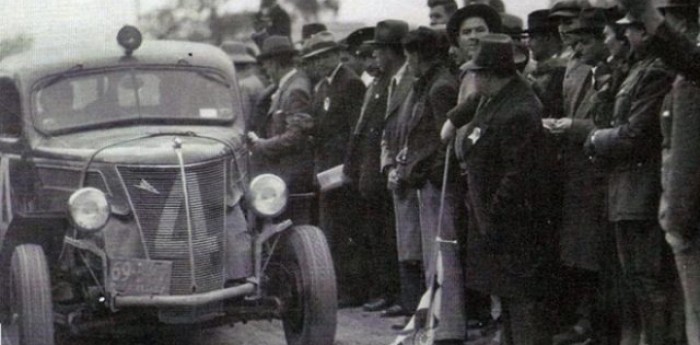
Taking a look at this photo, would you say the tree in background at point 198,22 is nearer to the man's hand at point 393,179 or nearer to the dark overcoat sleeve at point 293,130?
the dark overcoat sleeve at point 293,130

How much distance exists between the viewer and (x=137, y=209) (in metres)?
7.45

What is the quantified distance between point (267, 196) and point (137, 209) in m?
0.84

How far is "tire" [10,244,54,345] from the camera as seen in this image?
7078 millimetres

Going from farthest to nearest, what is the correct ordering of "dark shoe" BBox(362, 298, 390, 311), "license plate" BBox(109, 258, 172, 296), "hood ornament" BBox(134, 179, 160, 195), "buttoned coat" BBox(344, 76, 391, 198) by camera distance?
"dark shoe" BBox(362, 298, 390, 311), "buttoned coat" BBox(344, 76, 391, 198), "hood ornament" BBox(134, 179, 160, 195), "license plate" BBox(109, 258, 172, 296)

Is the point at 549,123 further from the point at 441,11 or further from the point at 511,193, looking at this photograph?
the point at 441,11

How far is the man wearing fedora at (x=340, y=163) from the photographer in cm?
998

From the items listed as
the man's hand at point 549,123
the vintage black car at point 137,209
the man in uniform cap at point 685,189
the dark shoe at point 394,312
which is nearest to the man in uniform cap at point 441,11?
the vintage black car at point 137,209

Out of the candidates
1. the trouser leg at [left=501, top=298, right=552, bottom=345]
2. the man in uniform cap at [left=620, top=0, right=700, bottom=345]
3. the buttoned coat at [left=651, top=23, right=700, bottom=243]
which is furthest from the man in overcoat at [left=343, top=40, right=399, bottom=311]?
the buttoned coat at [left=651, top=23, right=700, bottom=243]

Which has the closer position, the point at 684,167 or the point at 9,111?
the point at 684,167

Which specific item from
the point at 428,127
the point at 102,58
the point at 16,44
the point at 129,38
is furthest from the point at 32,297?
the point at 428,127

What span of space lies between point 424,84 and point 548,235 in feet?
5.92

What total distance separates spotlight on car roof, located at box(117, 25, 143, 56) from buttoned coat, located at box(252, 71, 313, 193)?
1475 mm

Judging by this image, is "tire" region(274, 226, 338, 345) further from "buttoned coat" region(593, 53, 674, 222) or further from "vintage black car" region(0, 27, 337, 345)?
"buttoned coat" region(593, 53, 674, 222)

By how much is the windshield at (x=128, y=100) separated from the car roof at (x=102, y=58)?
0.22 ft
